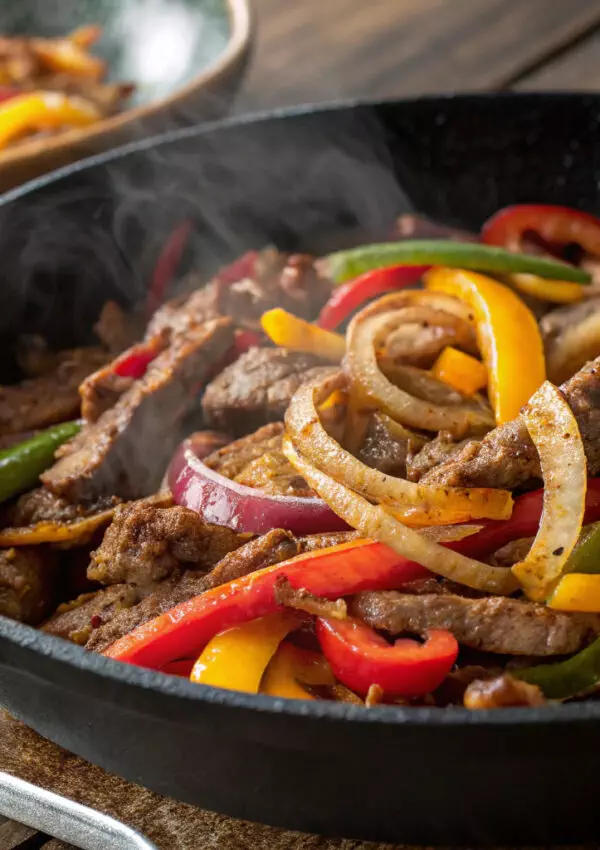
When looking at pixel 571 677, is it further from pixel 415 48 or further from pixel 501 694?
pixel 415 48

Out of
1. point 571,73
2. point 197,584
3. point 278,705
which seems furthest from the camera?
point 571,73

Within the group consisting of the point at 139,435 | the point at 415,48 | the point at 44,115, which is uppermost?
the point at 44,115

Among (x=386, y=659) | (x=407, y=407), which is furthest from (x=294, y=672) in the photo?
(x=407, y=407)

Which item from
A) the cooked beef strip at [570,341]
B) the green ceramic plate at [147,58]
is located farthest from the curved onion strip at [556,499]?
the green ceramic plate at [147,58]

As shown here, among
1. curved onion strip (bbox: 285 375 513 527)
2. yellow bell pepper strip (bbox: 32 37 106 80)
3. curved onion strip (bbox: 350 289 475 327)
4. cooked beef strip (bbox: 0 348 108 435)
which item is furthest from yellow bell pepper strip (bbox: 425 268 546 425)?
yellow bell pepper strip (bbox: 32 37 106 80)

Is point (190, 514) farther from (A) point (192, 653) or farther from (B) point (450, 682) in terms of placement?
(B) point (450, 682)

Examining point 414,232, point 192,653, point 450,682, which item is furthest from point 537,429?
point 414,232

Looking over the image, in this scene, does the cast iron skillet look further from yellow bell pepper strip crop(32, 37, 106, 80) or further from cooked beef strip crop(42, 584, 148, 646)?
yellow bell pepper strip crop(32, 37, 106, 80)
